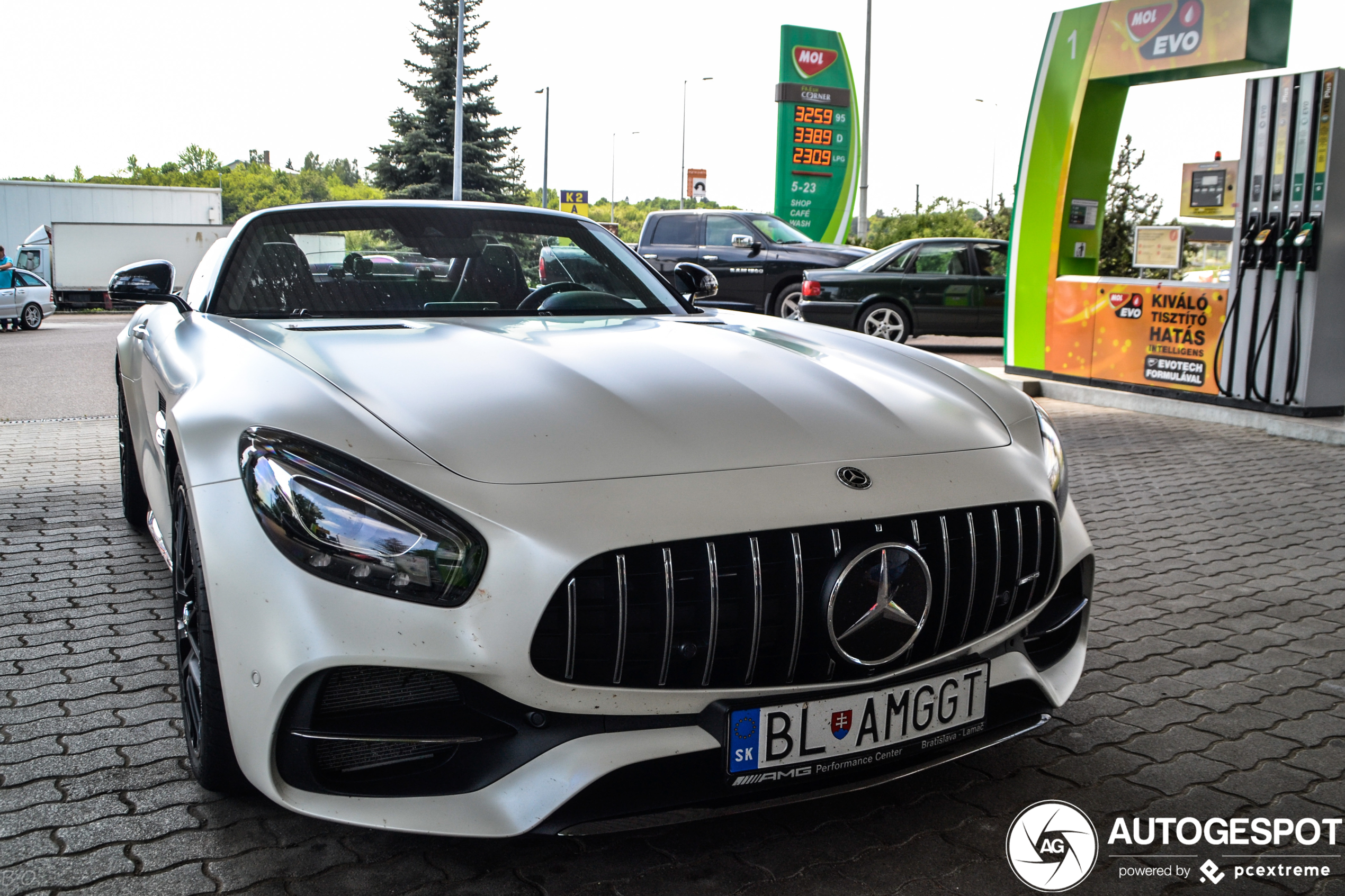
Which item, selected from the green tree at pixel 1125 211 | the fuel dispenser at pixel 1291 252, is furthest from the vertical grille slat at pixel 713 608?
the green tree at pixel 1125 211

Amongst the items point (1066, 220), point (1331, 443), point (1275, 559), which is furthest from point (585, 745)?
point (1066, 220)

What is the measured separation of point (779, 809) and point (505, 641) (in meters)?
0.95

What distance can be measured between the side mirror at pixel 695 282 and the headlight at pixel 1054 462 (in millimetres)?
1590

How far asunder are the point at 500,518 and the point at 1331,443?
7.94 m

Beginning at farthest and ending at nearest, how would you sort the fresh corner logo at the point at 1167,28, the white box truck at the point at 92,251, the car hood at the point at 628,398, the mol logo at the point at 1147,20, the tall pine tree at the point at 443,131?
the tall pine tree at the point at 443,131, the white box truck at the point at 92,251, the mol logo at the point at 1147,20, the fresh corner logo at the point at 1167,28, the car hood at the point at 628,398

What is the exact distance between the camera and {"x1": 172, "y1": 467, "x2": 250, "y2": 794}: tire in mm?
2158

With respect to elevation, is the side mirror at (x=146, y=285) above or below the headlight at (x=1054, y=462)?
above

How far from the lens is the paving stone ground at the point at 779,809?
7.23ft

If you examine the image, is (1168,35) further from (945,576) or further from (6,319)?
(6,319)

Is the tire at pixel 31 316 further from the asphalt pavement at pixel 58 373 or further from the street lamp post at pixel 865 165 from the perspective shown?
the street lamp post at pixel 865 165

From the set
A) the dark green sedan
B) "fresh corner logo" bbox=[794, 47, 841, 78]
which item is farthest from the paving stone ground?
"fresh corner logo" bbox=[794, 47, 841, 78]

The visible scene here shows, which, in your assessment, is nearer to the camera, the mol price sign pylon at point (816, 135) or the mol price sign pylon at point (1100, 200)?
the mol price sign pylon at point (1100, 200)

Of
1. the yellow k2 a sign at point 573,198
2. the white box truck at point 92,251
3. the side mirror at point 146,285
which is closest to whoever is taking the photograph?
A: the side mirror at point 146,285

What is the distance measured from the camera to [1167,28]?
9.61 m
